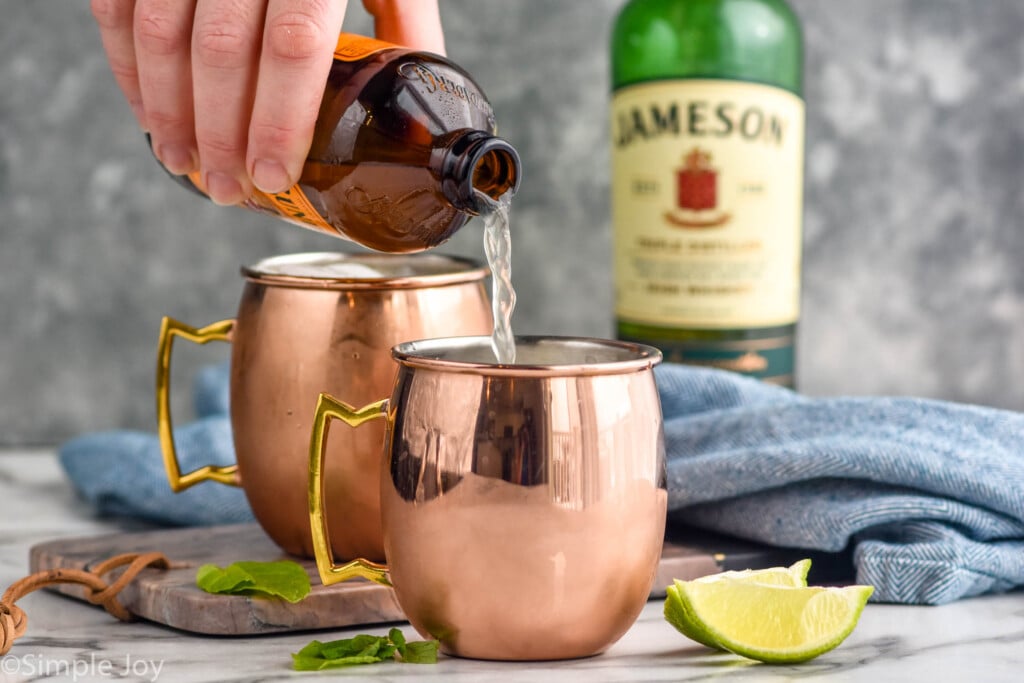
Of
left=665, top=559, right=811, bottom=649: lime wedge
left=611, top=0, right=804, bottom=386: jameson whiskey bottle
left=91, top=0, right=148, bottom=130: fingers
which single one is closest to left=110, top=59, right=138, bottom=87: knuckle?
left=91, top=0, right=148, bottom=130: fingers

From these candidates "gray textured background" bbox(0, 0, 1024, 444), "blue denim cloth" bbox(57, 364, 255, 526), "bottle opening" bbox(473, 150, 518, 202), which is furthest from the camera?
"gray textured background" bbox(0, 0, 1024, 444)

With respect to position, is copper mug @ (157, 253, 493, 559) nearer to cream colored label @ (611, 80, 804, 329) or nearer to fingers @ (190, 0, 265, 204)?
fingers @ (190, 0, 265, 204)

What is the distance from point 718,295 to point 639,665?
625mm

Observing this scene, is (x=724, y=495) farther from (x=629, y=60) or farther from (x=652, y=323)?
(x=629, y=60)

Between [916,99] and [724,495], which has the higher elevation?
[916,99]

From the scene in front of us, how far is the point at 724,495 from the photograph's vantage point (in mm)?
850

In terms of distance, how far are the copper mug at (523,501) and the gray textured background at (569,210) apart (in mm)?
859

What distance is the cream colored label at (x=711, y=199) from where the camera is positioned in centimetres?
123

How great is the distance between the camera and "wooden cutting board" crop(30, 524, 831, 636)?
29.0 inches

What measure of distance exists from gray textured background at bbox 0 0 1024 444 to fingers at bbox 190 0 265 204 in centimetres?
76

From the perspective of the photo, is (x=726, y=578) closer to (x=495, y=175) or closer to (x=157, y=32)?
(x=495, y=175)

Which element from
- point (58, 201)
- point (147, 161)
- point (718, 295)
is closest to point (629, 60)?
point (718, 295)

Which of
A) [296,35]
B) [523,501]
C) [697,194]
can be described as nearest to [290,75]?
[296,35]

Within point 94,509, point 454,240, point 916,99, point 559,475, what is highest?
point 916,99
